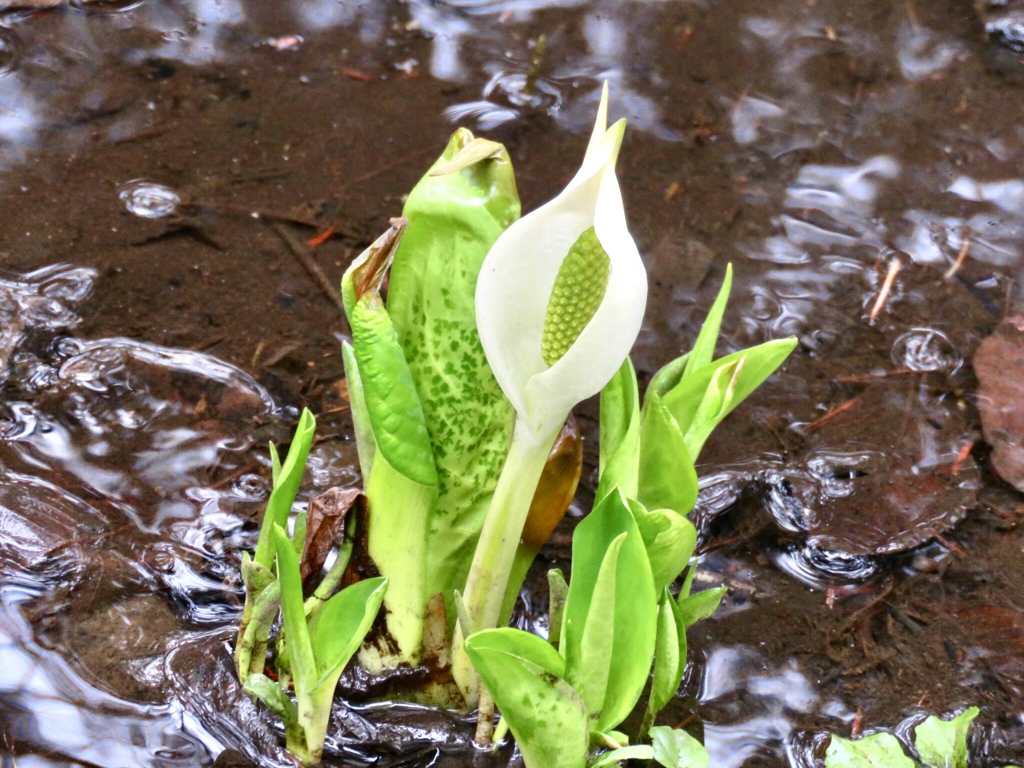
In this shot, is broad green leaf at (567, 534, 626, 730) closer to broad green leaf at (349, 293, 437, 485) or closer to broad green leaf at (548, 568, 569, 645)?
broad green leaf at (548, 568, 569, 645)

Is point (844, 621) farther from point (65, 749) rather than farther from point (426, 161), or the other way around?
point (426, 161)

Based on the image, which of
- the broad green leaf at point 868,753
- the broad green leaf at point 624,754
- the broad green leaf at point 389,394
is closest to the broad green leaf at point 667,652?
the broad green leaf at point 624,754

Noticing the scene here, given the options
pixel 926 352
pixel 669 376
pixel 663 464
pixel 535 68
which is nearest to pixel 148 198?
pixel 535 68

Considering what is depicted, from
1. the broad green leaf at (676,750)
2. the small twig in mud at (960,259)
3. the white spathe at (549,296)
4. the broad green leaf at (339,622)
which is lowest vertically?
the small twig in mud at (960,259)

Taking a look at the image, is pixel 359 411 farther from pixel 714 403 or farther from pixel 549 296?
pixel 714 403

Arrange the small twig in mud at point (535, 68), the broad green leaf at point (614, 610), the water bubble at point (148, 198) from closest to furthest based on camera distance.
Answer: the broad green leaf at point (614, 610), the water bubble at point (148, 198), the small twig in mud at point (535, 68)

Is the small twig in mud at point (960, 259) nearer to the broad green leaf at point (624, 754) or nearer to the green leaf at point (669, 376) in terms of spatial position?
the green leaf at point (669, 376)
